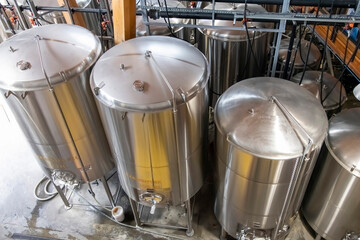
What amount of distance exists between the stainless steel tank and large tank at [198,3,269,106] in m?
0.50

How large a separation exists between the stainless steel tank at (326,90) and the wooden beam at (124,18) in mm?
1691

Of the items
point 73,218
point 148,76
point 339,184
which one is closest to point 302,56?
point 339,184

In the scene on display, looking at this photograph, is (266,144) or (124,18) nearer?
(266,144)

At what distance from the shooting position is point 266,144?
1811 millimetres

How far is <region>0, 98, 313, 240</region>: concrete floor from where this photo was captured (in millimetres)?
3055

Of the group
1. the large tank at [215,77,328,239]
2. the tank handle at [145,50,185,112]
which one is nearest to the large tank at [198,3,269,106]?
the large tank at [215,77,328,239]

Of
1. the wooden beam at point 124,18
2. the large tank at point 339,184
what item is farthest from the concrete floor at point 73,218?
the wooden beam at point 124,18

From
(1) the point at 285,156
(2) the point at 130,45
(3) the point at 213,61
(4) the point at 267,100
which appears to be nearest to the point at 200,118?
(4) the point at 267,100

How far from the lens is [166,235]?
9.87 ft

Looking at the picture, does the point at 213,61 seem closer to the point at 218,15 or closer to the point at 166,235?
the point at 218,15

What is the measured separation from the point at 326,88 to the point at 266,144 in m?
1.42

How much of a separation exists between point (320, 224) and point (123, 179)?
5.99ft

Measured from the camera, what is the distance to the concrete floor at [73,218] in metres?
3.05

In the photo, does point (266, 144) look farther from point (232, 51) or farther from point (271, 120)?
point (232, 51)
